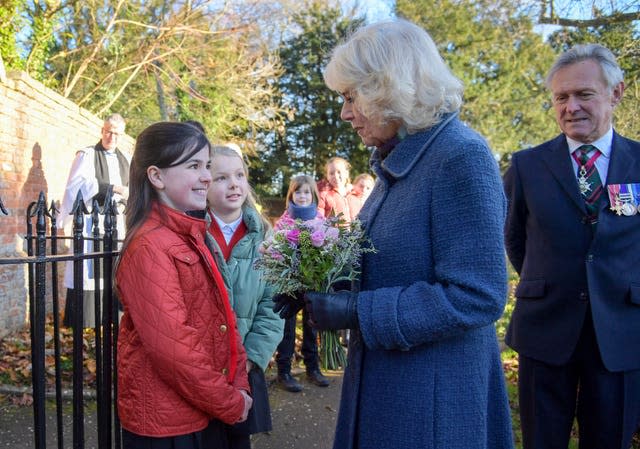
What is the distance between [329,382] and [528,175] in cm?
319

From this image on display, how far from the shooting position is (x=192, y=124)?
2.46 meters

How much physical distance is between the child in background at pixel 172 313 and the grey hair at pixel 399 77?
95 cm

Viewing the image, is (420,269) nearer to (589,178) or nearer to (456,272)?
(456,272)

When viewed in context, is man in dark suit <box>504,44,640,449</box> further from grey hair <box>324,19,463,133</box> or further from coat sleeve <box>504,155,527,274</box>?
grey hair <box>324,19,463,133</box>

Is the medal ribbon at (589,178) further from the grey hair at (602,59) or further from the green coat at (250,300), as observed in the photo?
the green coat at (250,300)

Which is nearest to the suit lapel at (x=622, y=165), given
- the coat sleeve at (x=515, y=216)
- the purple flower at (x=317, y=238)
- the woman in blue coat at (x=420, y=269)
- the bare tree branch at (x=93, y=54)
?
the coat sleeve at (x=515, y=216)

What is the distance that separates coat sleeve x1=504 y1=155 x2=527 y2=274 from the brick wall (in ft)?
16.6

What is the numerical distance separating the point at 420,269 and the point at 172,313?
97cm

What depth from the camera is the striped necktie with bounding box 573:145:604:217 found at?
254 centimetres

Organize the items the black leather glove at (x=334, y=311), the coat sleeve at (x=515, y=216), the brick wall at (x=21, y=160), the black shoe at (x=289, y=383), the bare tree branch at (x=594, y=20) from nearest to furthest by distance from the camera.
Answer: the black leather glove at (x=334, y=311) < the coat sleeve at (x=515, y=216) < the black shoe at (x=289, y=383) < the brick wall at (x=21, y=160) < the bare tree branch at (x=594, y=20)

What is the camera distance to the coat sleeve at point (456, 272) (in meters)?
1.43

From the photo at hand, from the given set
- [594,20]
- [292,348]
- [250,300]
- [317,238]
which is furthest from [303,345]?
[594,20]

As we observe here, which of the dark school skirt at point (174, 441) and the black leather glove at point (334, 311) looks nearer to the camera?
the black leather glove at point (334, 311)

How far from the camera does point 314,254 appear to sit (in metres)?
1.66
